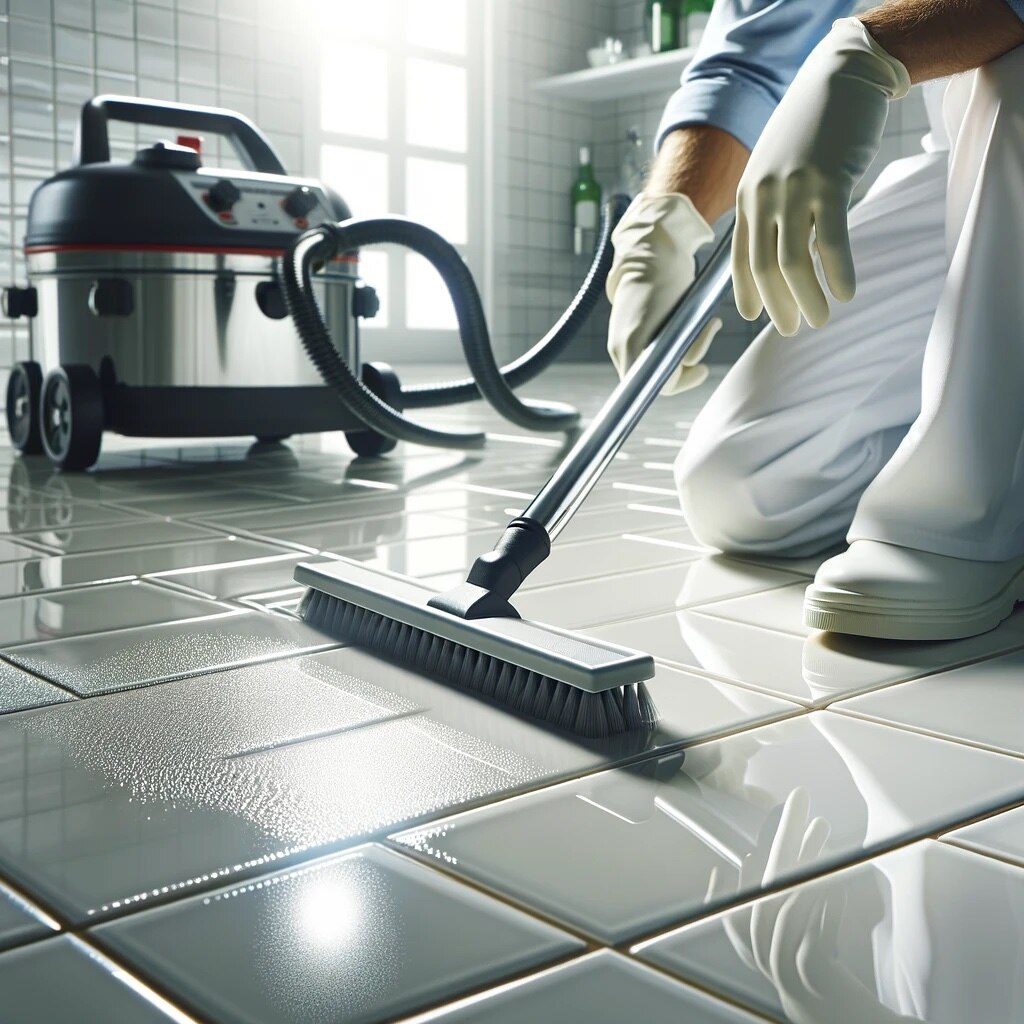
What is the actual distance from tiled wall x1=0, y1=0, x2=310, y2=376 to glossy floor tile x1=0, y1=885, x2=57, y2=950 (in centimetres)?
316

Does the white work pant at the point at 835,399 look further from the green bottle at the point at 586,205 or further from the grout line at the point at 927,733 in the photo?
the green bottle at the point at 586,205

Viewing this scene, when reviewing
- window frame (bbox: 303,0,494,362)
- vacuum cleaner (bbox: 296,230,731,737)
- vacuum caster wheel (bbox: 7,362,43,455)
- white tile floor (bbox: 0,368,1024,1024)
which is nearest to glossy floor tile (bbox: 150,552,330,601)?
white tile floor (bbox: 0,368,1024,1024)

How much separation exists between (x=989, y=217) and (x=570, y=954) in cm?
73

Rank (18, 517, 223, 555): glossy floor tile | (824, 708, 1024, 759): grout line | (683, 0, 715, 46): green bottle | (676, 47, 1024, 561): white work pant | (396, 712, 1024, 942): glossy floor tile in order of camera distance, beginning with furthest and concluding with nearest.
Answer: (683, 0, 715, 46): green bottle < (18, 517, 223, 555): glossy floor tile < (676, 47, 1024, 561): white work pant < (824, 708, 1024, 759): grout line < (396, 712, 1024, 942): glossy floor tile

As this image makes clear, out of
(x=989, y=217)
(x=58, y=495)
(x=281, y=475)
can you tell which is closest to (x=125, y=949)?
(x=989, y=217)

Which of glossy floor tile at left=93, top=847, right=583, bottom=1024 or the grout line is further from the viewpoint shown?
the grout line

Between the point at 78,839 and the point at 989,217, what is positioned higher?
the point at 989,217

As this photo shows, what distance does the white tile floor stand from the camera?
464 mm

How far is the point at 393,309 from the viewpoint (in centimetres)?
509

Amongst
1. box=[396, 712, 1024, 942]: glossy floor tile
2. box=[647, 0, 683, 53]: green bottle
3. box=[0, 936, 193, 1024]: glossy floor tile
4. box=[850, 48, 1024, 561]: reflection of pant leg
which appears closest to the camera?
box=[0, 936, 193, 1024]: glossy floor tile

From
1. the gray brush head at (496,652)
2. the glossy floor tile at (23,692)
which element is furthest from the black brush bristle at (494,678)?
the glossy floor tile at (23,692)

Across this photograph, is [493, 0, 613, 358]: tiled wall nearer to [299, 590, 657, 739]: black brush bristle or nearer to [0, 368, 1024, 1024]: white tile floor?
[0, 368, 1024, 1024]: white tile floor

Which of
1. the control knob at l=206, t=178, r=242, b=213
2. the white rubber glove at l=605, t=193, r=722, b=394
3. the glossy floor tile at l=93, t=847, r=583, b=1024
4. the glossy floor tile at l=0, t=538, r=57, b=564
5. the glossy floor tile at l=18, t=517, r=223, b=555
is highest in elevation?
the control knob at l=206, t=178, r=242, b=213

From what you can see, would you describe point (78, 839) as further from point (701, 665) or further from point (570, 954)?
point (701, 665)
